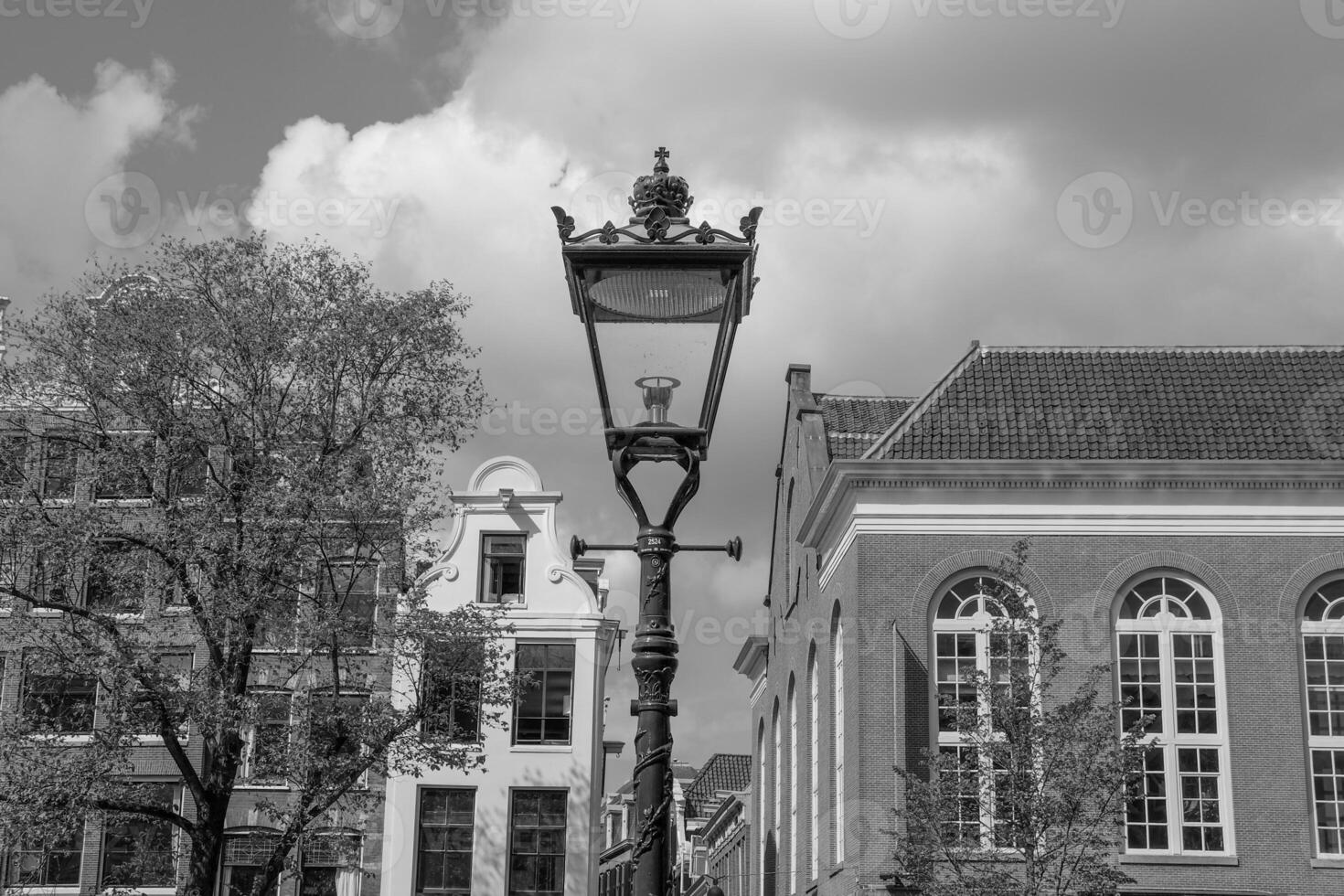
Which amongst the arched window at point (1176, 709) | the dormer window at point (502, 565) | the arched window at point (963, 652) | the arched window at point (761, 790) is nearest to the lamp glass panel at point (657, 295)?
the arched window at point (963, 652)

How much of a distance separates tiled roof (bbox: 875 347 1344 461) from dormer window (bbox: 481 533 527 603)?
1132 cm

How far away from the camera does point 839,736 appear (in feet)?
96.6


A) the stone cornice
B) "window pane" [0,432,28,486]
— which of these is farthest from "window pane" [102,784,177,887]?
the stone cornice

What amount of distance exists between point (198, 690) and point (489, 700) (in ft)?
17.4

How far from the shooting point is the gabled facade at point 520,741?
32.6m

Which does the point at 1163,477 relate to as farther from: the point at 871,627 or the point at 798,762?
the point at 798,762

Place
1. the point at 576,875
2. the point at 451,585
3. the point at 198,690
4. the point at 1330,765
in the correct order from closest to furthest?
the point at 198,690, the point at 1330,765, the point at 576,875, the point at 451,585

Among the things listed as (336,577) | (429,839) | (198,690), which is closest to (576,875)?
A: (429,839)

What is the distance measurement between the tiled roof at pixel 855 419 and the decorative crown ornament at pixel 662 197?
2337 cm

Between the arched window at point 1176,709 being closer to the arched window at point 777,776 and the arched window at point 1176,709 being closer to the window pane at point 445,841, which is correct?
the arched window at point 777,776

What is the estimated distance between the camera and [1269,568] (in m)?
26.9

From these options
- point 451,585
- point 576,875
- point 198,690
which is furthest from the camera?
point 451,585

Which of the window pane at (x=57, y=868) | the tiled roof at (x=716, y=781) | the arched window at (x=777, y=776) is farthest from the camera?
the tiled roof at (x=716, y=781)

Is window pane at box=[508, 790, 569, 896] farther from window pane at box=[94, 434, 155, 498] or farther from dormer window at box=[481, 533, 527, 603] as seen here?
window pane at box=[94, 434, 155, 498]
